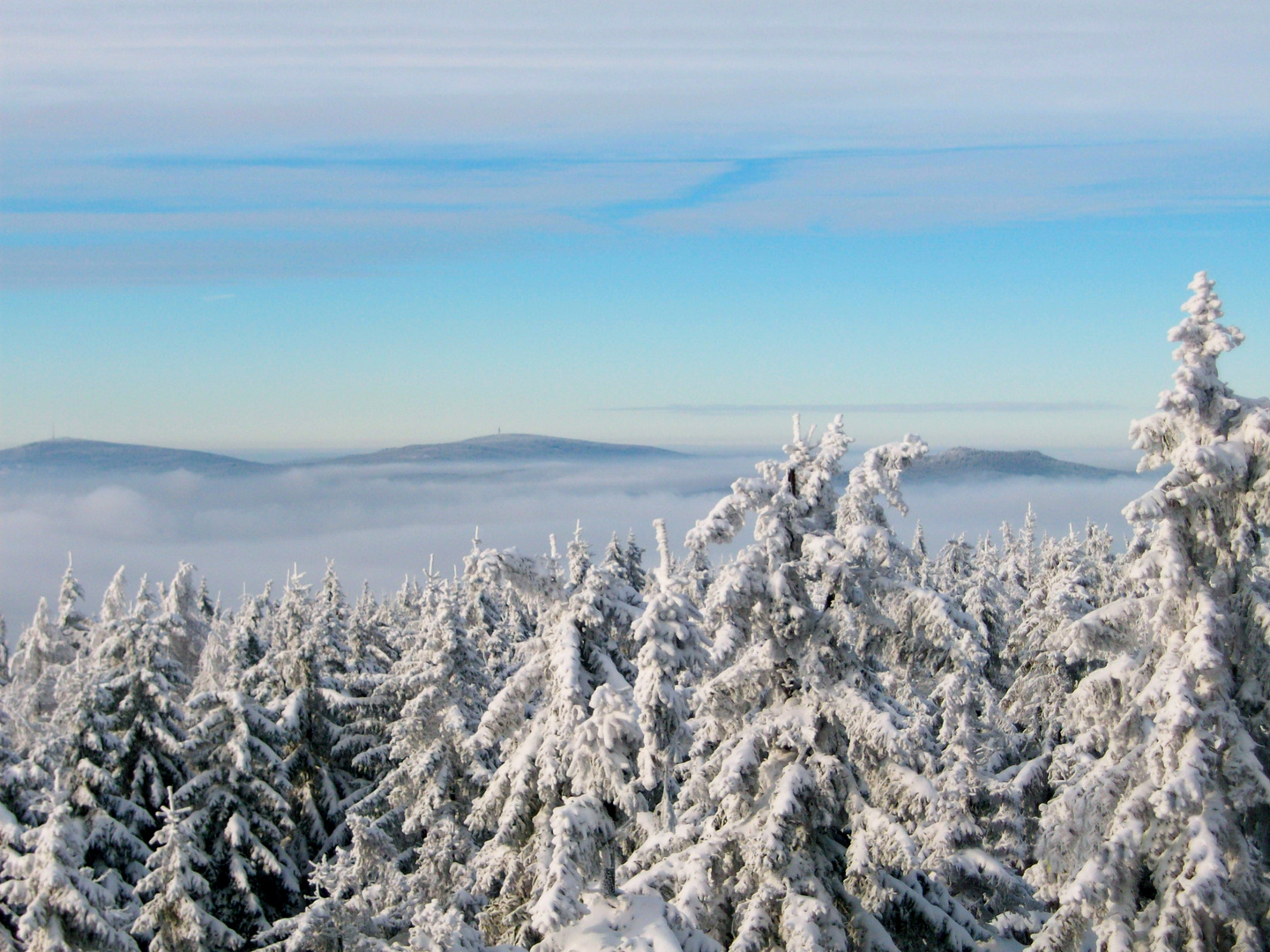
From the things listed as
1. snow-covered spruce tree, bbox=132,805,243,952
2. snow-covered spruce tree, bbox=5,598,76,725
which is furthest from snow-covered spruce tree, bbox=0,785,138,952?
snow-covered spruce tree, bbox=5,598,76,725

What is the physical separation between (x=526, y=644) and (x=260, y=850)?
13.9 metres

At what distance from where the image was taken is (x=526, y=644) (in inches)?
840

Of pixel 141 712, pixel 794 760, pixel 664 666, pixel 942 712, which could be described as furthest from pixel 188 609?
pixel 794 760

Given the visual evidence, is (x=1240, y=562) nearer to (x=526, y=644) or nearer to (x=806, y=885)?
(x=806, y=885)

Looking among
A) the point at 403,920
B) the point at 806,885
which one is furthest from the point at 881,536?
the point at 403,920

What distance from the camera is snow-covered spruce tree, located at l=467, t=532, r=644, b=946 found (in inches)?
746

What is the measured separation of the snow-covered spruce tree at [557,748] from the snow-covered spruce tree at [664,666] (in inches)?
30.8

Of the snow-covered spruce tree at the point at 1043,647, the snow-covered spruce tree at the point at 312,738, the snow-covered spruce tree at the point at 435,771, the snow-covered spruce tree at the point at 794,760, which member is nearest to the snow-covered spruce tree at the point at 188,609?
the snow-covered spruce tree at the point at 312,738

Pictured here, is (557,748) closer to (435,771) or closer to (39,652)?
(435,771)

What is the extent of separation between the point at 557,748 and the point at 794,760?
4517 mm

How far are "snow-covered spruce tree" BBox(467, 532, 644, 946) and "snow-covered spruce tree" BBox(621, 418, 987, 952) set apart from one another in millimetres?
1212

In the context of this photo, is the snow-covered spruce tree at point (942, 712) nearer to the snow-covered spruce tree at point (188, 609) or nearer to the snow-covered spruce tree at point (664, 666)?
the snow-covered spruce tree at point (664, 666)

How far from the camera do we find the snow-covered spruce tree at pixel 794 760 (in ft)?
55.2

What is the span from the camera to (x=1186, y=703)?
640 inches
